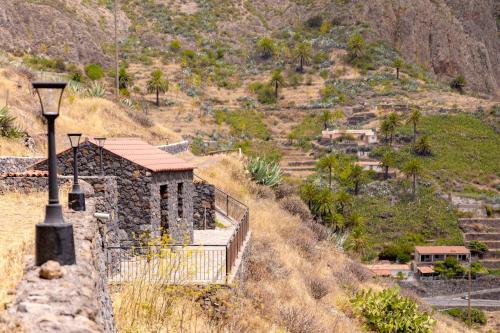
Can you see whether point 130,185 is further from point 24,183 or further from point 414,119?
point 414,119

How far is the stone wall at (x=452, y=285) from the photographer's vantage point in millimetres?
57000

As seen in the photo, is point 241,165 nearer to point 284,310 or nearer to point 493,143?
point 284,310

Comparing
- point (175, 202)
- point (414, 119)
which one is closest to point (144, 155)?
point (175, 202)

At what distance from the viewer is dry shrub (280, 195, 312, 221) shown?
30703mm

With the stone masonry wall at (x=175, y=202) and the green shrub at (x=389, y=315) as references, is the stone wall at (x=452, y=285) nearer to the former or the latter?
the green shrub at (x=389, y=315)

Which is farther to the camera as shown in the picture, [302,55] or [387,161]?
Answer: [302,55]

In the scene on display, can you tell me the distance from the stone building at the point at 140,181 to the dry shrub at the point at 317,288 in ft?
12.8

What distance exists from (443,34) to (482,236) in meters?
64.0

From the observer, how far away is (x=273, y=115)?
8300 cm

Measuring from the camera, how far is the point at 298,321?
13805mm

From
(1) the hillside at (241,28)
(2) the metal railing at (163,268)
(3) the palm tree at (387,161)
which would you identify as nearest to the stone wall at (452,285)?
(3) the palm tree at (387,161)

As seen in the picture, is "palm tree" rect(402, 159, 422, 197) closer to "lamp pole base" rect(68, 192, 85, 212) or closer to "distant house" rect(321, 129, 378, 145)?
"distant house" rect(321, 129, 378, 145)

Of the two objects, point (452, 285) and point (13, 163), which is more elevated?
point (13, 163)

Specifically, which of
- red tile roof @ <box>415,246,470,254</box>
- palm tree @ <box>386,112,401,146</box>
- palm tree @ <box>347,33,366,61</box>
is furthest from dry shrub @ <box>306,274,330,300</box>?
palm tree @ <box>347,33,366,61</box>
